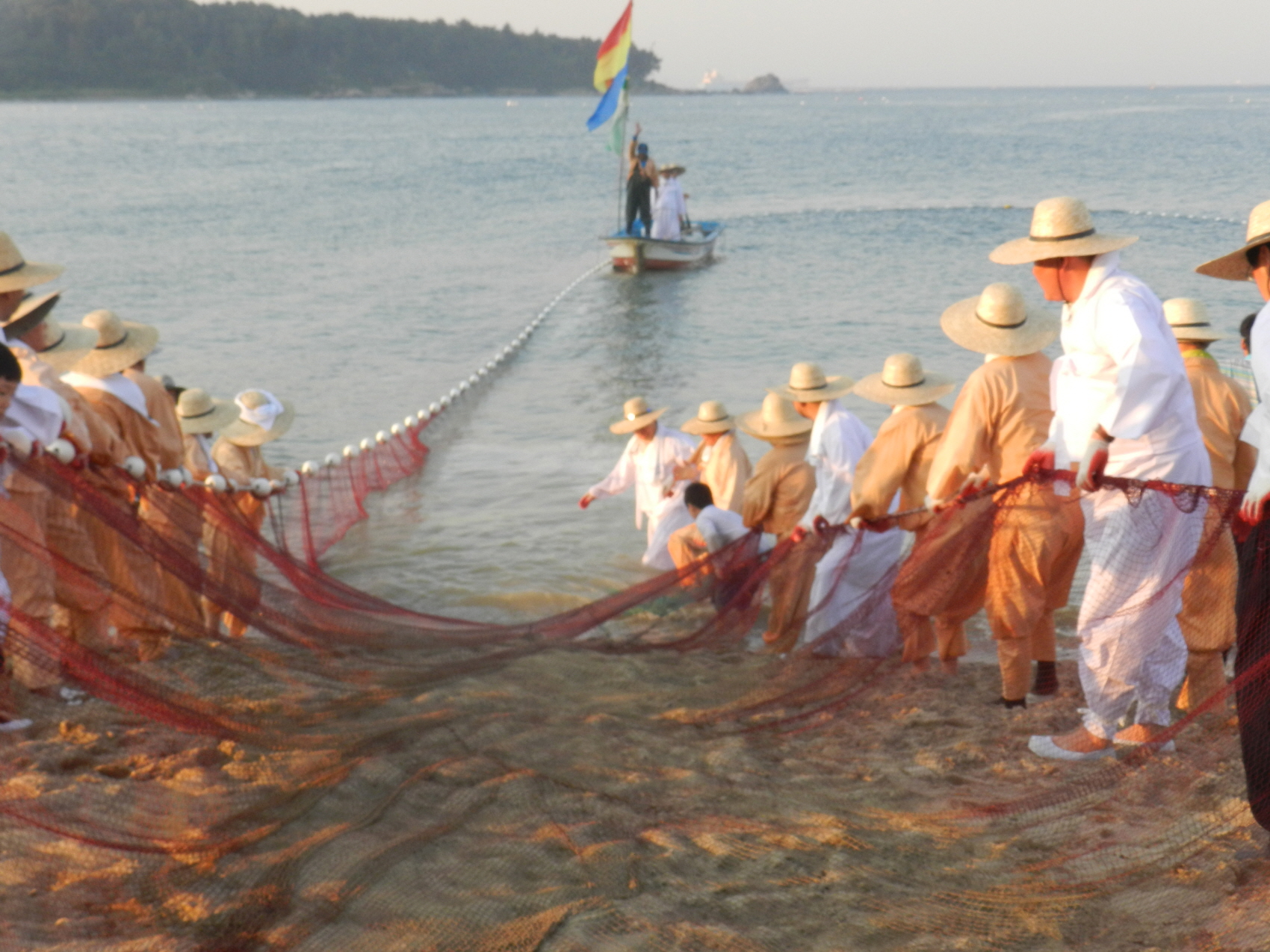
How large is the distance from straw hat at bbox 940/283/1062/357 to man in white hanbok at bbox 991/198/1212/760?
38cm

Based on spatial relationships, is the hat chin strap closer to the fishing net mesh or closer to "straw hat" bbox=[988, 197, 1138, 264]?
"straw hat" bbox=[988, 197, 1138, 264]

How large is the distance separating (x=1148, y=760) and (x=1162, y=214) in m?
32.1

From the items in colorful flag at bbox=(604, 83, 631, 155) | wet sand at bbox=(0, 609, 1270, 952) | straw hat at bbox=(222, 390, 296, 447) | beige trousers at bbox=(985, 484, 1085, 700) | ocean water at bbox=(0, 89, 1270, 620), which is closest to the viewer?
wet sand at bbox=(0, 609, 1270, 952)

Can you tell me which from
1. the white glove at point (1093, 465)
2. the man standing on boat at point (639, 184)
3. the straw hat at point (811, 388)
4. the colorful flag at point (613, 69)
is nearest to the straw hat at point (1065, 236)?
the white glove at point (1093, 465)

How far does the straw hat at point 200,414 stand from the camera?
20.4ft

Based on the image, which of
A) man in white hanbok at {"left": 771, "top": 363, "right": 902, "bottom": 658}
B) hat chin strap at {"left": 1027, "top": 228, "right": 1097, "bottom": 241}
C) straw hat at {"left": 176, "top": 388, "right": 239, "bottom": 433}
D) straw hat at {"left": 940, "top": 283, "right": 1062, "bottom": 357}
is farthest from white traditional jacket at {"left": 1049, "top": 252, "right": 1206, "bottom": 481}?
straw hat at {"left": 176, "top": 388, "right": 239, "bottom": 433}

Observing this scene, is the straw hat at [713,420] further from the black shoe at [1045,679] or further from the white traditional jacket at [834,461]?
the black shoe at [1045,679]

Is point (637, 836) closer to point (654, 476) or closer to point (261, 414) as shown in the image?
point (261, 414)

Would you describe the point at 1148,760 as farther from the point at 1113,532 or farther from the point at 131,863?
the point at 131,863

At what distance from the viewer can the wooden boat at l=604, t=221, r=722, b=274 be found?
2236cm

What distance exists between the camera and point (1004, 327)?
4.60 metres

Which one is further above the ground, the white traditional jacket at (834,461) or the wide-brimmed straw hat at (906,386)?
the wide-brimmed straw hat at (906,386)

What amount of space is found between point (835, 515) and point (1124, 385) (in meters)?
1.96

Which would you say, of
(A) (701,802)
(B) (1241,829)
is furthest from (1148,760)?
(A) (701,802)
